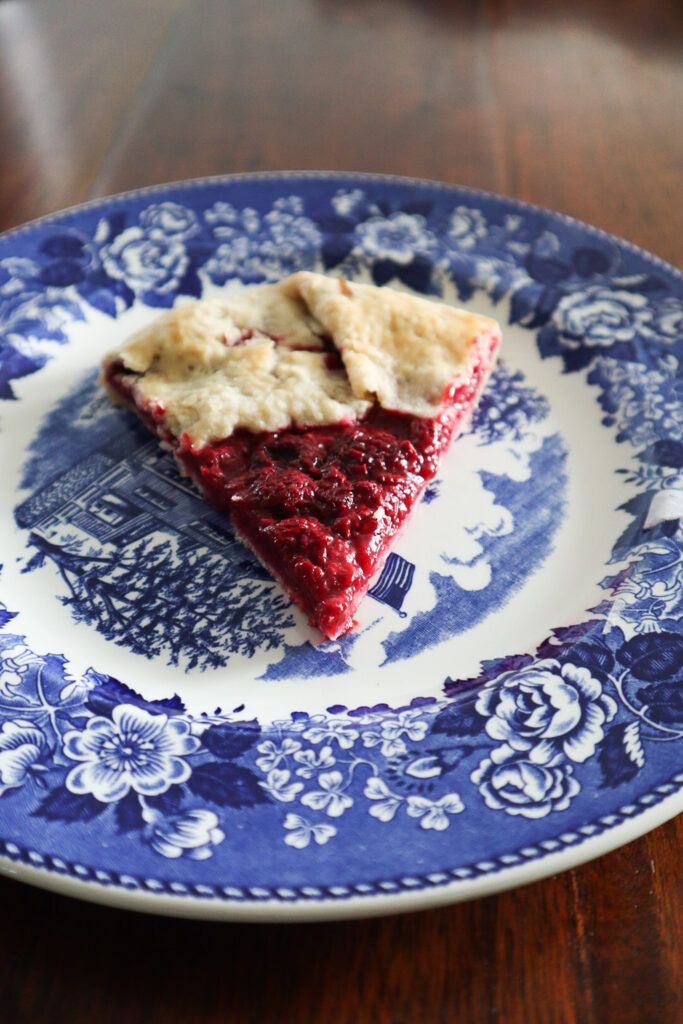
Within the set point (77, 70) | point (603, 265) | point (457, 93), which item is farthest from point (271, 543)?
point (77, 70)

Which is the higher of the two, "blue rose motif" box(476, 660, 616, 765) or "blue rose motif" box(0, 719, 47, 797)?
"blue rose motif" box(476, 660, 616, 765)

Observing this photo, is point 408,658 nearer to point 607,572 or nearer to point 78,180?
point 607,572

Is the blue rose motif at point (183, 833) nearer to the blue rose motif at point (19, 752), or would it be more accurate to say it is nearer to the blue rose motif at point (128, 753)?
the blue rose motif at point (128, 753)

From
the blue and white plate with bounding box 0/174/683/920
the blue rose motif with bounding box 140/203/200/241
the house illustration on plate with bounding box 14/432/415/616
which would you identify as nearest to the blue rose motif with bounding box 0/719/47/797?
the blue and white plate with bounding box 0/174/683/920

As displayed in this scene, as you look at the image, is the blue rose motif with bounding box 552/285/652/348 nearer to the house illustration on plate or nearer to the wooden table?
the wooden table

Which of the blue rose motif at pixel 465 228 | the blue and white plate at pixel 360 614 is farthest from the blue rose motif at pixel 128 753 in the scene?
the blue rose motif at pixel 465 228

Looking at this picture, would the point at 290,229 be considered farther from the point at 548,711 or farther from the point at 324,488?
the point at 548,711

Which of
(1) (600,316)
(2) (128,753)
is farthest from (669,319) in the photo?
(2) (128,753)
